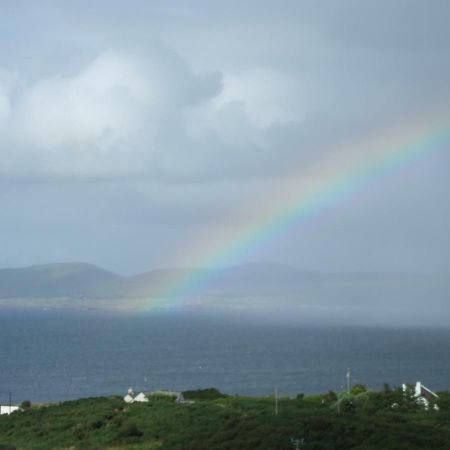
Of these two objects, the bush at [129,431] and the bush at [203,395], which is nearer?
the bush at [129,431]

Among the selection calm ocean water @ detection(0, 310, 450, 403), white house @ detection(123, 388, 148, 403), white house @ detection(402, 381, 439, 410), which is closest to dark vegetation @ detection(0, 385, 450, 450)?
white house @ detection(402, 381, 439, 410)

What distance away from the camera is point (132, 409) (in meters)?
44.2

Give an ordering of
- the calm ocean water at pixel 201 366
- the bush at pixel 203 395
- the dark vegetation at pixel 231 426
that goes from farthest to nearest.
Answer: the calm ocean water at pixel 201 366 → the bush at pixel 203 395 → the dark vegetation at pixel 231 426

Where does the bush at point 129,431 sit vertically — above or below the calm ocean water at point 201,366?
above

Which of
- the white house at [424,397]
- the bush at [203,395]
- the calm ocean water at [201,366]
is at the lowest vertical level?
the calm ocean water at [201,366]

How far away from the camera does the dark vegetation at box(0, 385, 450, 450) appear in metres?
31.3

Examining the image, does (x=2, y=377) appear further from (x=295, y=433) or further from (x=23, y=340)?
(x=295, y=433)

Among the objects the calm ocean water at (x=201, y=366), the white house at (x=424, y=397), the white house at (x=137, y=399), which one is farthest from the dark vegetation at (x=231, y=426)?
the calm ocean water at (x=201, y=366)

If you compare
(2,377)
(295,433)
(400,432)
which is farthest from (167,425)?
(2,377)

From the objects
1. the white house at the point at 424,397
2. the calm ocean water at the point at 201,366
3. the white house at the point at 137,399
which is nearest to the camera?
the white house at the point at 424,397

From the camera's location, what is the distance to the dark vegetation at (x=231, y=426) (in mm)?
31281

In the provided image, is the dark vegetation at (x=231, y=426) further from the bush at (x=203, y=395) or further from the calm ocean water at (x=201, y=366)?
the calm ocean water at (x=201, y=366)

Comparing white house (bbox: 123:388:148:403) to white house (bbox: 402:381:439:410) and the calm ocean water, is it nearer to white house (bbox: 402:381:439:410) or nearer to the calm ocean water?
white house (bbox: 402:381:439:410)

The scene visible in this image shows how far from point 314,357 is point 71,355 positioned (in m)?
45.2
